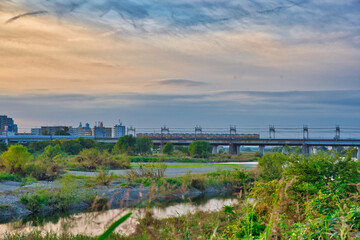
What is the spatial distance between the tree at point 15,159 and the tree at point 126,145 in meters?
25.6

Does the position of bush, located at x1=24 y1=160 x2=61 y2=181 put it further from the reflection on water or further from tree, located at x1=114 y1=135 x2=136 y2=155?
tree, located at x1=114 y1=135 x2=136 y2=155

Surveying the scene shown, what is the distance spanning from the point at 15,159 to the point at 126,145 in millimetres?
27976

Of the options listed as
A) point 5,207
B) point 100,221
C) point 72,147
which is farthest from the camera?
point 72,147

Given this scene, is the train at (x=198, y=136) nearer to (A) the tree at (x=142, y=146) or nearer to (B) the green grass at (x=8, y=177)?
(A) the tree at (x=142, y=146)

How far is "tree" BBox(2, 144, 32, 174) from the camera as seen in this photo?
24198 millimetres

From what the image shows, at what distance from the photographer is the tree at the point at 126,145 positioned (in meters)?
51.2

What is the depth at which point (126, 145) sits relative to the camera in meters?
52.2

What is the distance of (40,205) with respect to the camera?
53.9 ft

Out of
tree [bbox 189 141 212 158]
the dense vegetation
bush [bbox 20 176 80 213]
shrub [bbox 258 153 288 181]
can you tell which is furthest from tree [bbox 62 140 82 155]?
the dense vegetation

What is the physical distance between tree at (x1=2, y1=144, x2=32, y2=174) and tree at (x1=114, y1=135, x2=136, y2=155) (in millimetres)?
25561

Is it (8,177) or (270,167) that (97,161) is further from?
(270,167)

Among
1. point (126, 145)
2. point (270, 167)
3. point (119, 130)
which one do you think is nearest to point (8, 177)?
point (270, 167)

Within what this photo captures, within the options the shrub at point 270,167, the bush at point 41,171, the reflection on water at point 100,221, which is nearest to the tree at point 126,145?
the bush at point 41,171

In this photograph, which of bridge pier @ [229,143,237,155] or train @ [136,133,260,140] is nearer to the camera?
bridge pier @ [229,143,237,155]
